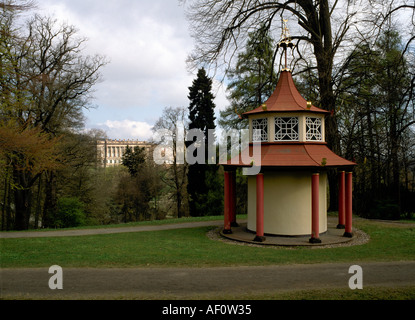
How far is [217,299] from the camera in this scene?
693cm

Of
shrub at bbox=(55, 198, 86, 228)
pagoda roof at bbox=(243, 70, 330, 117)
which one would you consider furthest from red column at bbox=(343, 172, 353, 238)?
shrub at bbox=(55, 198, 86, 228)

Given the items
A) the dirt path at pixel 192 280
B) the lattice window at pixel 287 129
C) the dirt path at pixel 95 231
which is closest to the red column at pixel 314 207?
the lattice window at pixel 287 129

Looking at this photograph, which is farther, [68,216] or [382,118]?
[382,118]

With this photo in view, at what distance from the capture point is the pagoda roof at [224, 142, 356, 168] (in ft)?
41.8

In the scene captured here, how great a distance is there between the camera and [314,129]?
46.6ft

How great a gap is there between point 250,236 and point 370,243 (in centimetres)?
463

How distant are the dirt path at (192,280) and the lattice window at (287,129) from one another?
18.9ft

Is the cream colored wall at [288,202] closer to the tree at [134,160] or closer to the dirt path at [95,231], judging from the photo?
the dirt path at [95,231]

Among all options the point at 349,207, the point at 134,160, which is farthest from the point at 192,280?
the point at 134,160

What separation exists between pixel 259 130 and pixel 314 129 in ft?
7.62

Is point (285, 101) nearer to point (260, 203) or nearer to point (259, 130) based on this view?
point (259, 130)

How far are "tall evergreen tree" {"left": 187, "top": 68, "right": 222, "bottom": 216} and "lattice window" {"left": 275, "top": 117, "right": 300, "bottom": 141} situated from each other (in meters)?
17.9

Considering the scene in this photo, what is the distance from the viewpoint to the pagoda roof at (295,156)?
12.7 meters
